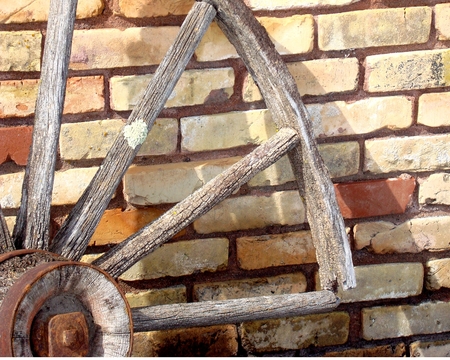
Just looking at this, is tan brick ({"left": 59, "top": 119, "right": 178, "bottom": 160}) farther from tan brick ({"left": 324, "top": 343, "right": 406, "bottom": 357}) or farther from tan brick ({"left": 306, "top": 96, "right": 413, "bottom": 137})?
tan brick ({"left": 324, "top": 343, "right": 406, "bottom": 357})

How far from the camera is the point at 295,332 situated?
1449mm

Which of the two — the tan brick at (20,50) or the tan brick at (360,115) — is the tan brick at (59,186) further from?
the tan brick at (360,115)

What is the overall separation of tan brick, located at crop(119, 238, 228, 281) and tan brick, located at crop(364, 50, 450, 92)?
0.51 metres

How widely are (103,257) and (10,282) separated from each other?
22 centimetres

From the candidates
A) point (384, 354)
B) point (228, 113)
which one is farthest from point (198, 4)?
point (384, 354)

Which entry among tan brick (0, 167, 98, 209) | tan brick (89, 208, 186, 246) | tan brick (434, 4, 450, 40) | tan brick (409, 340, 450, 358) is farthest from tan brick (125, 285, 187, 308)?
tan brick (434, 4, 450, 40)

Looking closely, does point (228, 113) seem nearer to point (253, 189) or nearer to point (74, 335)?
point (253, 189)

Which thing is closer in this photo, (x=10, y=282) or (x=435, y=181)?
(x=10, y=282)

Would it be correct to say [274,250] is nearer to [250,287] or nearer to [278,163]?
[250,287]

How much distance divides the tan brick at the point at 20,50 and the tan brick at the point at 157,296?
55cm

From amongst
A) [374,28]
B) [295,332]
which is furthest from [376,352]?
[374,28]

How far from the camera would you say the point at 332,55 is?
4.45 ft

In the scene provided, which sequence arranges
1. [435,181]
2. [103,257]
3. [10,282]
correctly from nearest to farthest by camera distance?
[10,282]
[103,257]
[435,181]

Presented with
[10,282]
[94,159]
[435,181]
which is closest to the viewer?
[10,282]
